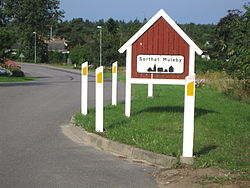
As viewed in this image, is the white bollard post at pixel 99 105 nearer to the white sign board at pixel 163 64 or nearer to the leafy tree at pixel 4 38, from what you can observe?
the white sign board at pixel 163 64

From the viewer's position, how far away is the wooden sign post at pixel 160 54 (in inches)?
432

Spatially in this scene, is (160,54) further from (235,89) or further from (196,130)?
(235,89)

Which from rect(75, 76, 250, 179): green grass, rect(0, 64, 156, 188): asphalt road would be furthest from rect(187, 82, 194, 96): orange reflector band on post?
rect(0, 64, 156, 188): asphalt road

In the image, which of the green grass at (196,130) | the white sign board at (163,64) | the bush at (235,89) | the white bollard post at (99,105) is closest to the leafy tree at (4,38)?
the bush at (235,89)

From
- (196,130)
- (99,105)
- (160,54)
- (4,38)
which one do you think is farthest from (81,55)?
(196,130)

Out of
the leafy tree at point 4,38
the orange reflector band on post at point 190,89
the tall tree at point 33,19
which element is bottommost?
the orange reflector band on post at point 190,89

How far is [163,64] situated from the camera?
11.1 metres

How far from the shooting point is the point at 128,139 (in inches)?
321

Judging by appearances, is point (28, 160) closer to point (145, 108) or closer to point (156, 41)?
point (156, 41)

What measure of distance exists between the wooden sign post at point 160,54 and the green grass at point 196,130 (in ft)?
3.35

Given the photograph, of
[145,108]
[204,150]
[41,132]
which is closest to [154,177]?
[204,150]

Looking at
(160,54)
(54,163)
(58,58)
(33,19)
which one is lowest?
(54,163)

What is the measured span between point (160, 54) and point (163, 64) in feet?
0.86

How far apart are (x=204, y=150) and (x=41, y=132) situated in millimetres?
4071
